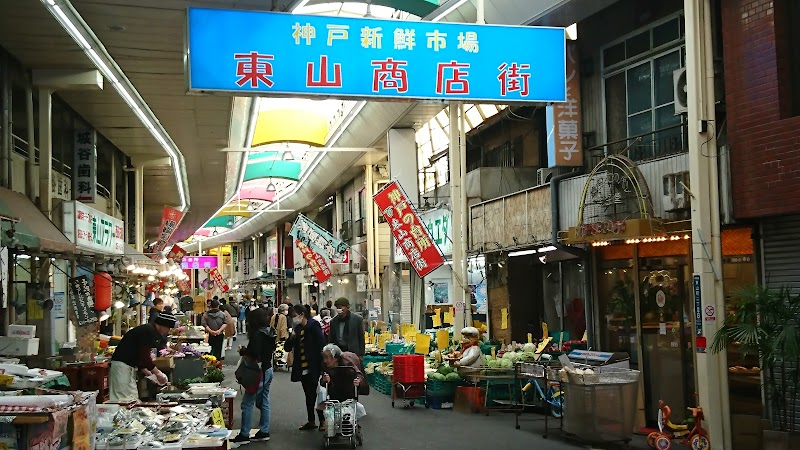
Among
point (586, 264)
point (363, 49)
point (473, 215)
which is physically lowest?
point (586, 264)

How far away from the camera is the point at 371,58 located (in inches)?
390

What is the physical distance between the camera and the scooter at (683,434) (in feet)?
31.4

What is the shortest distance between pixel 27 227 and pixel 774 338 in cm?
835

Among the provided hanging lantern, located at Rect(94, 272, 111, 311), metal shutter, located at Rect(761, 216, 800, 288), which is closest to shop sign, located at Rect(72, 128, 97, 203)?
hanging lantern, located at Rect(94, 272, 111, 311)

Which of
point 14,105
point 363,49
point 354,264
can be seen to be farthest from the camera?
point 354,264

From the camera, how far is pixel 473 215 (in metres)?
18.2

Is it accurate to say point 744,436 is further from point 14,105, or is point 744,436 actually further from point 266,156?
point 266,156

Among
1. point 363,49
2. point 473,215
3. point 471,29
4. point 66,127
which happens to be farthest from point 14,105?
point 473,215

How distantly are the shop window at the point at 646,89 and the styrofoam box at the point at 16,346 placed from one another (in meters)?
8.98

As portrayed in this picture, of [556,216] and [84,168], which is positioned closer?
[556,216]

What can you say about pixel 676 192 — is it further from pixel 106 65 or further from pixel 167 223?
pixel 167 223

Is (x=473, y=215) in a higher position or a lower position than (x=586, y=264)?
higher

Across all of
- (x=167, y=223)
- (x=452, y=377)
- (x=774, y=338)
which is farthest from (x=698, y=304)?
(x=167, y=223)

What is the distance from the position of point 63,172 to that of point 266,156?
713 inches
